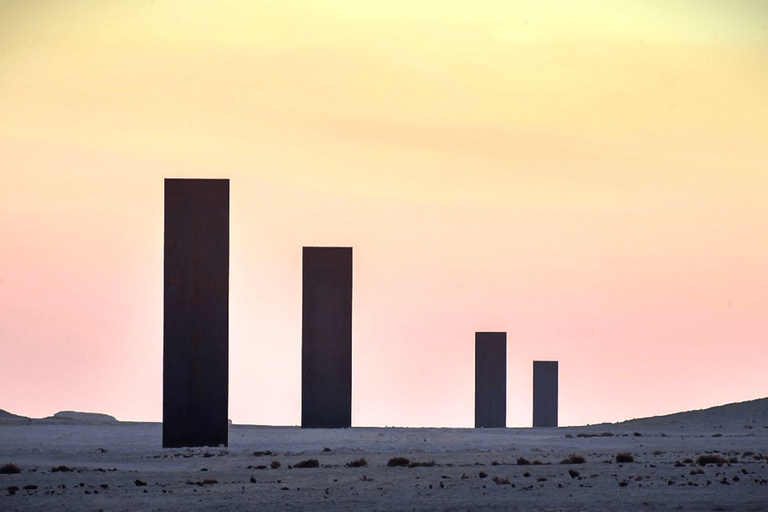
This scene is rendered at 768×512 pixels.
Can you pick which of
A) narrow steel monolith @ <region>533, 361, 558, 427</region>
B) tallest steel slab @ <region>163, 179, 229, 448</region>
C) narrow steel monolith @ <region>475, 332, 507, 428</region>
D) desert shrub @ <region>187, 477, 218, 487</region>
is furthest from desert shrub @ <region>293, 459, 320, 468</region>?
narrow steel monolith @ <region>533, 361, 558, 427</region>

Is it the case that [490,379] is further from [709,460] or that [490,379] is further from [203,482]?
[203,482]

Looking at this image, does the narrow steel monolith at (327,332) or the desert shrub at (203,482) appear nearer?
the desert shrub at (203,482)

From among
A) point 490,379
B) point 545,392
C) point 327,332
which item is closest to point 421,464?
point 327,332

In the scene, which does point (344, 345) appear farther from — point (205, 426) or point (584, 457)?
point (584, 457)

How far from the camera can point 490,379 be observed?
153ft

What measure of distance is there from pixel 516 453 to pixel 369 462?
396 centimetres

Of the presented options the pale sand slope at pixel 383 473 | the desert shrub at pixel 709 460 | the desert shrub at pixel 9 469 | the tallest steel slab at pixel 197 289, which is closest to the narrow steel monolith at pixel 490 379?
the pale sand slope at pixel 383 473

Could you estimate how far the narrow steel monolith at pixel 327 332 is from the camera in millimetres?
36125

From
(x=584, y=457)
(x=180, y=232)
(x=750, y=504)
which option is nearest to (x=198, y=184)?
(x=180, y=232)

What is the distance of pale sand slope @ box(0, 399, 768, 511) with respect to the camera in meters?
18.4

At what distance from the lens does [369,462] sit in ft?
80.8

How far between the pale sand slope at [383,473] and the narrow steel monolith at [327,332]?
4.90 ft

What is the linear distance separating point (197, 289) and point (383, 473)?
698 centimetres

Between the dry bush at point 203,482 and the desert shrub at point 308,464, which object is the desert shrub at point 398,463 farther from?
the dry bush at point 203,482
